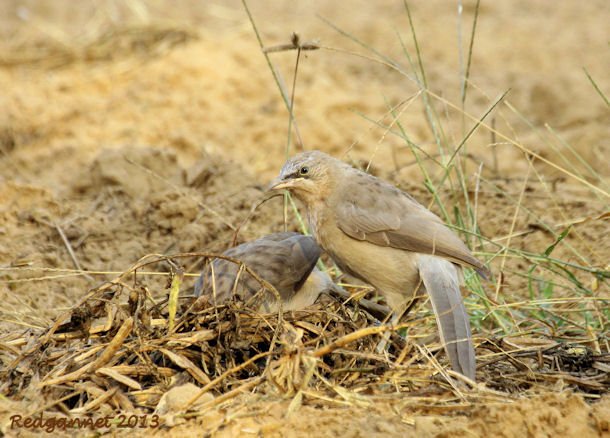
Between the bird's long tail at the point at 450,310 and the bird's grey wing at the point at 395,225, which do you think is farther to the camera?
the bird's grey wing at the point at 395,225

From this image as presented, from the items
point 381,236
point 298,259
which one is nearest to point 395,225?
point 381,236

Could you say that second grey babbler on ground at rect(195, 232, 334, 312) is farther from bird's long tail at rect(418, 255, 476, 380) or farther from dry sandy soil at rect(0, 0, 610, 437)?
bird's long tail at rect(418, 255, 476, 380)

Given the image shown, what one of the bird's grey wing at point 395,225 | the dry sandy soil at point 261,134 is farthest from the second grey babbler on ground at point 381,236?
the dry sandy soil at point 261,134

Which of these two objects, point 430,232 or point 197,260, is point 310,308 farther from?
point 197,260

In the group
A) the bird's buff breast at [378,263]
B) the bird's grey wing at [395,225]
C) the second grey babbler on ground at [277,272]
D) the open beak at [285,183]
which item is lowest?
the second grey babbler on ground at [277,272]

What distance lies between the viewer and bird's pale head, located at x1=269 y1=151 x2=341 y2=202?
5.39 meters

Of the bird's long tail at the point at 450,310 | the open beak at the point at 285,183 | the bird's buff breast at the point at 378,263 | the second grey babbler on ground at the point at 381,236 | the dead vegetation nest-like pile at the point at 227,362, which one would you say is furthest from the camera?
the open beak at the point at 285,183

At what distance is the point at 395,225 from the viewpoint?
5.25 meters

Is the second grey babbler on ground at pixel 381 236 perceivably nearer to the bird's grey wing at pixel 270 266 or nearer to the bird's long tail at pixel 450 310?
the bird's long tail at pixel 450 310

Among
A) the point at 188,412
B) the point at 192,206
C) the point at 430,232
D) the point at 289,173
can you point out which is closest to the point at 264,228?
the point at 192,206

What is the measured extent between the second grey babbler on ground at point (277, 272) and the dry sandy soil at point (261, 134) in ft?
2.10

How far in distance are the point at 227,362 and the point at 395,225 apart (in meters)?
1.33

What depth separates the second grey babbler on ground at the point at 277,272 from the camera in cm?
544

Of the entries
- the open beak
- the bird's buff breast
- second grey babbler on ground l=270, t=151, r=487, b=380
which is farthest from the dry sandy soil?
the bird's buff breast
